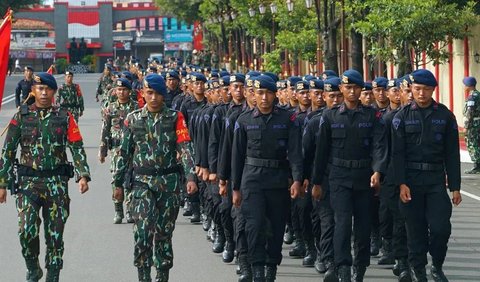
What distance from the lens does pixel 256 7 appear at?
54.9 metres

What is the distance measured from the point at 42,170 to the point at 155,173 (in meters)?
0.98

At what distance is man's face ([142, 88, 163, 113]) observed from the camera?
1230cm

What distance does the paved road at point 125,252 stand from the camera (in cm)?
1381

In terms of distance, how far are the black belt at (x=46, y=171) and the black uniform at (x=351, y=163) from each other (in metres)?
2.21

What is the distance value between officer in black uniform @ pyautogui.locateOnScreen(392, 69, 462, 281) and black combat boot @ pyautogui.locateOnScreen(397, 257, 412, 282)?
409 millimetres

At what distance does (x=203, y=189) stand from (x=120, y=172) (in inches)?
204

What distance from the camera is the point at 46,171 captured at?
12.3 meters

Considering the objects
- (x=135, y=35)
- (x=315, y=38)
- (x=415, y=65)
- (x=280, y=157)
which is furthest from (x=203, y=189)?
(x=135, y=35)

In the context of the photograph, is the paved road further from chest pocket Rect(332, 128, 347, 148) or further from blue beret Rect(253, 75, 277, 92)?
blue beret Rect(253, 75, 277, 92)

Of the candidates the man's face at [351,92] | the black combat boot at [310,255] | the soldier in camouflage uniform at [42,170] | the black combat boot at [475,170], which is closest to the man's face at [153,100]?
the soldier in camouflage uniform at [42,170]

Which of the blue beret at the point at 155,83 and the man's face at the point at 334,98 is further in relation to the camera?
the man's face at the point at 334,98

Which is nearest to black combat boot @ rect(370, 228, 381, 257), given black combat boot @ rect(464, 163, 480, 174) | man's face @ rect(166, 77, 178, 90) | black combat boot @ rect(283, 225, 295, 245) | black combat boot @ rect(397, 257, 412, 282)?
black combat boot @ rect(283, 225, 295, 245)

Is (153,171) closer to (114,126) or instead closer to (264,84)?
(264,84)

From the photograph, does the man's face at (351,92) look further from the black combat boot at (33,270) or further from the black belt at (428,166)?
the black combat boot at (33,270)
